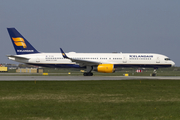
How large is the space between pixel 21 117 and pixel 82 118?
237 cm

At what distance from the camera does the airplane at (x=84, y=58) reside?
4534 centimetres

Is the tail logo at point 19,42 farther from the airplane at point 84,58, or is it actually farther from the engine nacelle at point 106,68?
the engine nacelle at point 106,68

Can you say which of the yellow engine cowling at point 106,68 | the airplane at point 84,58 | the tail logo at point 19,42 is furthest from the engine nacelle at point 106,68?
the tail logo at point 19,42

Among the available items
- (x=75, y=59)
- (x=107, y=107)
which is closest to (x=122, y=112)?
(x=107, y=107)

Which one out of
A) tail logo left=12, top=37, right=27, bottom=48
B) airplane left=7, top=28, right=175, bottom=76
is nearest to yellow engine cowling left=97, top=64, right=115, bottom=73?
airplane left=7, top=28, right=175, bottom=76

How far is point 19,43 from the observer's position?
1854 inches

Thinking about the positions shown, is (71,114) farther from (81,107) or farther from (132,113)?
(132,113)

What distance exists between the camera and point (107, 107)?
1230 cm

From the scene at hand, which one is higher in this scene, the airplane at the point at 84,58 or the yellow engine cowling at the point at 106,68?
the airplane at the point at 84,58

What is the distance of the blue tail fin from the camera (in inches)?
1850

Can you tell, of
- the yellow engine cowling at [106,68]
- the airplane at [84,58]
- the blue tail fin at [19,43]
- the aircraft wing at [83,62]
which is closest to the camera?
the yellow engine cowling at [106,68]

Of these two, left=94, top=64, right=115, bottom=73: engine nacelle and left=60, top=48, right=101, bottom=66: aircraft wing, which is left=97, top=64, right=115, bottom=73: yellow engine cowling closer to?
left=94, top=64, right=115, bottom=73: engine nacelle

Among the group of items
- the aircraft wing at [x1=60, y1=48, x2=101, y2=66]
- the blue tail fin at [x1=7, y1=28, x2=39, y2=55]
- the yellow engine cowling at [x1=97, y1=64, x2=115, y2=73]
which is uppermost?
the blue tail fin at [x1=7, y1=28, x2=39, y2=55]

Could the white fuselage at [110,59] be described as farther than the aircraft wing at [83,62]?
Yes
